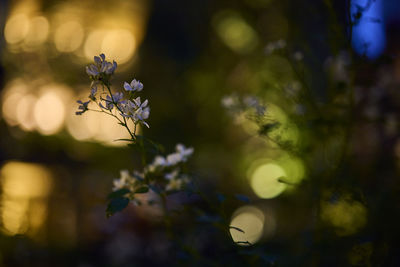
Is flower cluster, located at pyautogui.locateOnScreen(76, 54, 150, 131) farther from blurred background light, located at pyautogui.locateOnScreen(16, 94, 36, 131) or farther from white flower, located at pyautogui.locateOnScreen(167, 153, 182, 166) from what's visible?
blurred background light, located at pyautogui.locateOnScreen(16, 94, 36, 131)

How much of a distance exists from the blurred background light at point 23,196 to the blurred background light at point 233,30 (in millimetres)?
2318

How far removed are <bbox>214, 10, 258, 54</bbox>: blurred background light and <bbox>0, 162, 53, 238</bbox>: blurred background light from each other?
2318mm

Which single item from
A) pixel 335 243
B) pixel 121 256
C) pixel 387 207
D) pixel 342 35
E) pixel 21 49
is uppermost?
pixel 21 49

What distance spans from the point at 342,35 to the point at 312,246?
A: 79cm

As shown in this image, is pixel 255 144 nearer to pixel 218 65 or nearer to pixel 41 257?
pixel 218 65

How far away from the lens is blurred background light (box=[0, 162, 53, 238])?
1979 millimetres

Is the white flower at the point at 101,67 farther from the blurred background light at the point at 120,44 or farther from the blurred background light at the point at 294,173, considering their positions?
the blurred background light at the point at 120,44

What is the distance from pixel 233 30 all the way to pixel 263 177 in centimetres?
172

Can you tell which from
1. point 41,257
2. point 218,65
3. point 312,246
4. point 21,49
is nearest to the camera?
point 312,246

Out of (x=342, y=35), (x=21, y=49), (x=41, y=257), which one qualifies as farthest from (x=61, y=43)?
(x=342, y=35)

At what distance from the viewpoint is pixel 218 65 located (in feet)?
13.1

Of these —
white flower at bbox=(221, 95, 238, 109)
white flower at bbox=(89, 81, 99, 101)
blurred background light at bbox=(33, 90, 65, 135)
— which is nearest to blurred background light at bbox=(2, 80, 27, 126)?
blurred background light at bbox=(33, 90, 65, 135)

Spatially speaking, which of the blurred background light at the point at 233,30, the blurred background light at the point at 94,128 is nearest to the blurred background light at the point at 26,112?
the blurred background light at the point at 94,128

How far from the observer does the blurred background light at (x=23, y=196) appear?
198 centimetres
